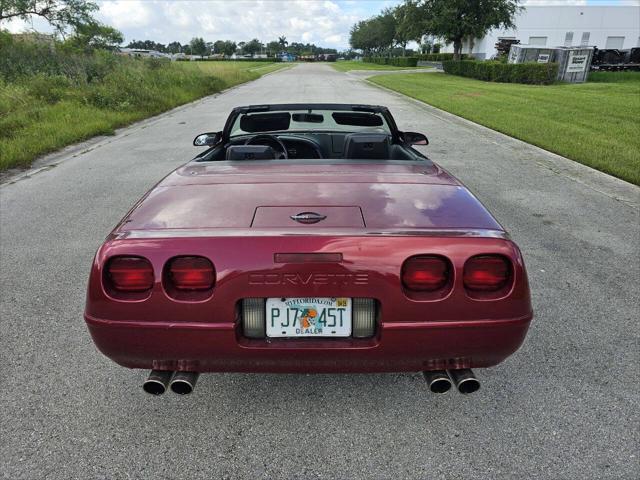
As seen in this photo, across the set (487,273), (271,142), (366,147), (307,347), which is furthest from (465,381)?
(271,142)

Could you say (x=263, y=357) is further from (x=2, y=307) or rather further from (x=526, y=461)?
(x=2, y=307)

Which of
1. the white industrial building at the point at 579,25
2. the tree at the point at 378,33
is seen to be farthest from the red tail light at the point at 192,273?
the tree at the point at 378,33

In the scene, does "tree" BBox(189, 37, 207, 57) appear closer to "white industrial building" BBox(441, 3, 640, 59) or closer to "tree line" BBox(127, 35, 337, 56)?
"tree line" BBox(127, 35, 337, 56)

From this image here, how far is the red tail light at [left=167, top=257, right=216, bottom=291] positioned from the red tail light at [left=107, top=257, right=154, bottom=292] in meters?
0.09

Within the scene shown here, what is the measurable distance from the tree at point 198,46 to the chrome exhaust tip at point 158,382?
141 metres

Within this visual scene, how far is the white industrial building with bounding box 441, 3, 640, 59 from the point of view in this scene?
193 feet

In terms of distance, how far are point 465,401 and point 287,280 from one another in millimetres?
1193

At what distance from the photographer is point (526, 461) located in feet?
6.27

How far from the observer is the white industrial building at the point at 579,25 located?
58750 millimetres

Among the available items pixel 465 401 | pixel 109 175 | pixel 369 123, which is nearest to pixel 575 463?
pixel 465 401

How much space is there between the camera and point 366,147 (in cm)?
282

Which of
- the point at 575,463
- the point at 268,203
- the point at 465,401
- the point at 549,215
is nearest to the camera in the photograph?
the point at 575,463

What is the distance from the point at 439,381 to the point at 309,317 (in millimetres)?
596

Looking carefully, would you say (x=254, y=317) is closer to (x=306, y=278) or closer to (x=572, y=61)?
(x=306, y=278)
